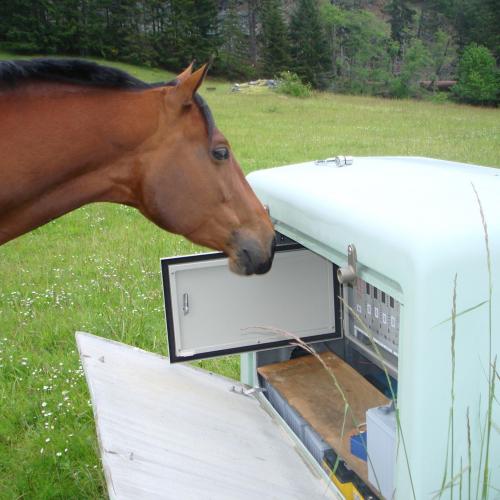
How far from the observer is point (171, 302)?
2354 millimetres

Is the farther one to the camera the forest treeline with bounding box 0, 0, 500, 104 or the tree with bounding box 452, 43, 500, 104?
the tree with bounding box 452, 43, 500, 104

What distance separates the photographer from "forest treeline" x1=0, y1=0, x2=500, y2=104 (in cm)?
4153

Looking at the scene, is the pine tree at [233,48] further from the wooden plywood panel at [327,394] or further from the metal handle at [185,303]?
the metal handle at [185,303]

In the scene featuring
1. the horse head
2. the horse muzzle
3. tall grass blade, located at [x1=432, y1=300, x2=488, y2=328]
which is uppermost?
the horse head

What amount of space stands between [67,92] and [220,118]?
55.9 ft

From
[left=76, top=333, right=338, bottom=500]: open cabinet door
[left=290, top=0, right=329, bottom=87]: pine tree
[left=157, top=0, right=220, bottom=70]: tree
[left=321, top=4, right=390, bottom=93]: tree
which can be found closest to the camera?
[left=76, top=333, right=338, bottom=500]: open cabinet door

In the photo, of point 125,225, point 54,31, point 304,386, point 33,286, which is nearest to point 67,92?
point 304,386

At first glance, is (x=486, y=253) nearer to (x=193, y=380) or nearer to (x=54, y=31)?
(x=193, y=380)

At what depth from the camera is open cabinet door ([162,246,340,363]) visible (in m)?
2.37

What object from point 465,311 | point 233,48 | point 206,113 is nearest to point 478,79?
point 233,48

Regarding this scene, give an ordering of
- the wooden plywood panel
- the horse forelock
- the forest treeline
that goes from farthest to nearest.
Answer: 1. the forest treeline
2. the wooden plywood panel
3. the horse forelock

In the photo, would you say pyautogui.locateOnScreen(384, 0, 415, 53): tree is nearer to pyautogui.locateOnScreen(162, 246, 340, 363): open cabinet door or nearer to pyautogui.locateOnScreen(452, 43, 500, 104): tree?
pyautogui.locateOnScreen(452, 43, 500, 104): tree

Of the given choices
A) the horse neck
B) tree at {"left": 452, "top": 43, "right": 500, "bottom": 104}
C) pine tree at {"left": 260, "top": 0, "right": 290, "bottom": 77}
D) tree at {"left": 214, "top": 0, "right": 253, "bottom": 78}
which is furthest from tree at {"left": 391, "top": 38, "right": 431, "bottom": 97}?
the horse neck

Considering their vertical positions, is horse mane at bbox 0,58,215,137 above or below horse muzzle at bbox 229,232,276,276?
above
